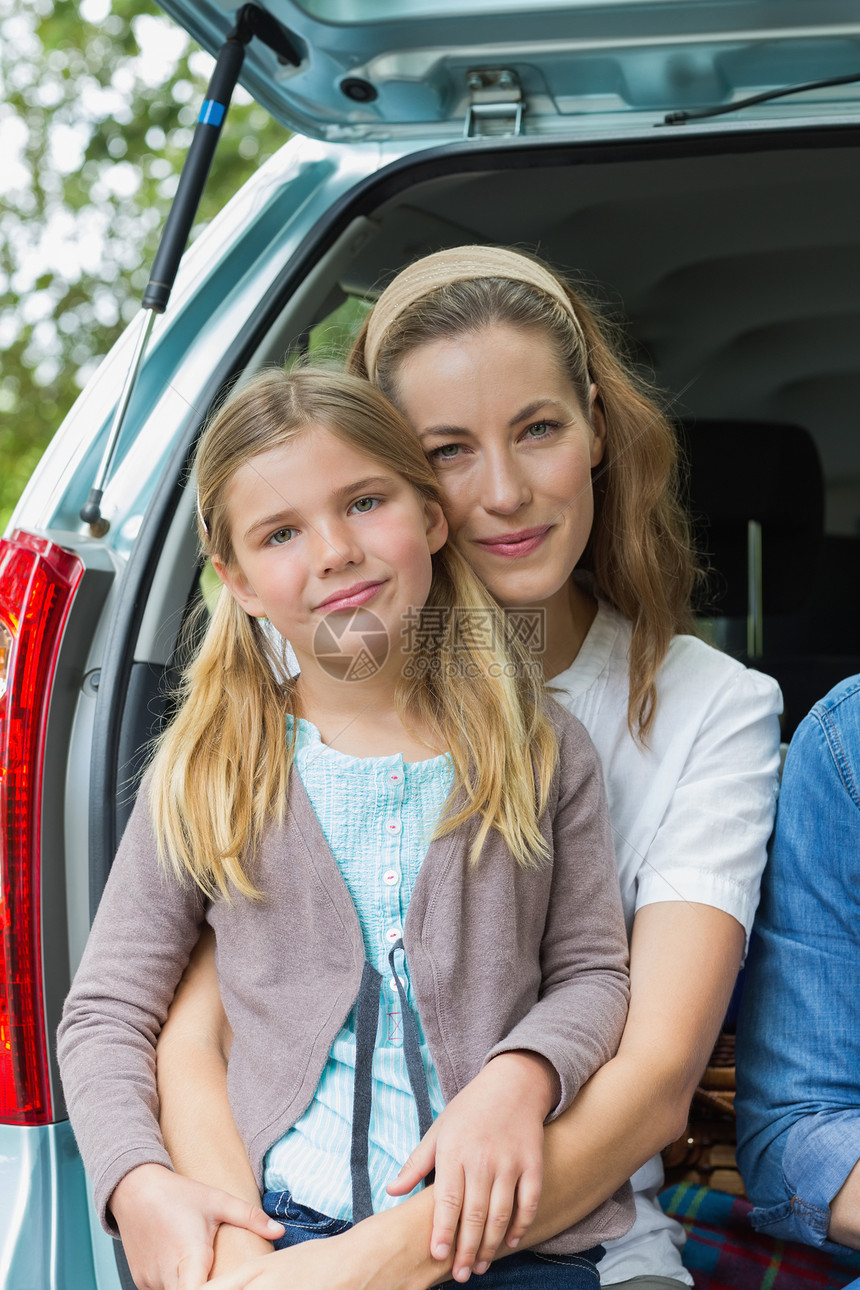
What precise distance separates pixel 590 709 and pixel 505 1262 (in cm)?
56

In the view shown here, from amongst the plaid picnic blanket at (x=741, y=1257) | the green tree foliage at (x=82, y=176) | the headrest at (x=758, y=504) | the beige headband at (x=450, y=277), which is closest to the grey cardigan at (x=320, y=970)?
the plaid picnic blanket at (x=741, y=1257)

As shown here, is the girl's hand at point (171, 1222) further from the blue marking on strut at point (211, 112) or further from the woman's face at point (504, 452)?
the blue marking on strut at point (211, 112)

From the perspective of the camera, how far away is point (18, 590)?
1.10m

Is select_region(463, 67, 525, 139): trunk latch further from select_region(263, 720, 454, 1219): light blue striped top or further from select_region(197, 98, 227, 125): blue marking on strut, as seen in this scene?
select_region(263, 720, 454, 1219): light blue striped top

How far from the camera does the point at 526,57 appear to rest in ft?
4.52

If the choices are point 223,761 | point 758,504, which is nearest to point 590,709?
point 223,761

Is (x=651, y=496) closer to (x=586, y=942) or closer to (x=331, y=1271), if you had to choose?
(x=586, y=942)

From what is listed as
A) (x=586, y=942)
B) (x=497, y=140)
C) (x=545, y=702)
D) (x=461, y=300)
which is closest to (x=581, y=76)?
(x=497, y=140)

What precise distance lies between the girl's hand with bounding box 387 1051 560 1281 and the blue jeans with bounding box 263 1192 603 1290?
5 cm

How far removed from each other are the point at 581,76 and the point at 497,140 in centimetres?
12

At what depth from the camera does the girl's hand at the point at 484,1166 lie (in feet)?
2.93

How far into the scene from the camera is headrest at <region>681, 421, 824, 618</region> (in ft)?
8.87

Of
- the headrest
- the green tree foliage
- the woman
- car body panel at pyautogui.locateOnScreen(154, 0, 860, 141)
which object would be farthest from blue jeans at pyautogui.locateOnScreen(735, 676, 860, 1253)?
the green tree foliage

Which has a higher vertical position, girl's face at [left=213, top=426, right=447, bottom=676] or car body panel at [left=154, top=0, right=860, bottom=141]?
car body panel at [left=154, top=0, right=860, bottom=141]
